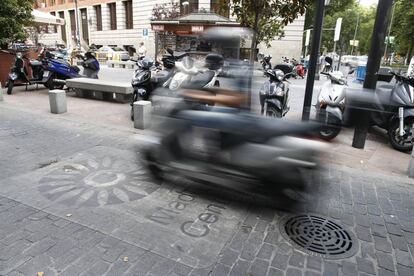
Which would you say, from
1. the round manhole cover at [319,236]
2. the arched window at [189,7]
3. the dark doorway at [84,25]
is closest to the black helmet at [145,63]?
the round manhole cover at [319,236]

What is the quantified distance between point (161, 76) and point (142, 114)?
1.42m

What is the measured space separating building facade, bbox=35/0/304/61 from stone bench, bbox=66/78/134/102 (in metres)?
16.4

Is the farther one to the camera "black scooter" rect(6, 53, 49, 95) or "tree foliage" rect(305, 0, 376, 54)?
"tree foliage" rect(305, 0, 376, 54)

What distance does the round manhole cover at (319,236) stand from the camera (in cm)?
295

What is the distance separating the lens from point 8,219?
3.22 metres

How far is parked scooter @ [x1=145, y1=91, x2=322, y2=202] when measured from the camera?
3146mm

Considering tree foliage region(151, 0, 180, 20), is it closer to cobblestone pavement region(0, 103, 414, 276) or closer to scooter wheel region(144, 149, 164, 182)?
cobblestone pavement region(0, 103, 414, 276)

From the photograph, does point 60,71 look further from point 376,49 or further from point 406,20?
point 406,20

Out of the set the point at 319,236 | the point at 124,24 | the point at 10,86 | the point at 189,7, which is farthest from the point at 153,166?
the point at 124,24

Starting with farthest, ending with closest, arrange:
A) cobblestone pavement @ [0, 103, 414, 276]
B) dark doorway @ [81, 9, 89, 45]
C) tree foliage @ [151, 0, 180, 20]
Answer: dark doorway @ [81, 9, 89, 45]
tree foliage @ [151, 0, 180, 20]
cobblestone pavement @ [0, 103, 414, 276]

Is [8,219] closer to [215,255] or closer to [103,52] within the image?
[215,255]

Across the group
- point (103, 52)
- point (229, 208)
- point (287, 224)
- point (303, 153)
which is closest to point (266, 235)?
point (287, 224)

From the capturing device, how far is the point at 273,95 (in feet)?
20.1

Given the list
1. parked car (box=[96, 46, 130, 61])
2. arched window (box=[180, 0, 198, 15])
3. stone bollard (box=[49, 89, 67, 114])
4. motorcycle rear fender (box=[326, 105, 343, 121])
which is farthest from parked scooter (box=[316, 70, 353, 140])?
arched window (box=[180, 0, 198, 15])
